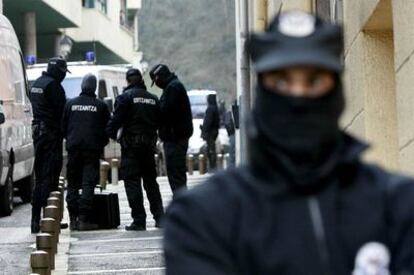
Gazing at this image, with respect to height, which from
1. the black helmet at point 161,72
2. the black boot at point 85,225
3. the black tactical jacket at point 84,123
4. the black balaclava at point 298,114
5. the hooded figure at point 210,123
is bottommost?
the hooded figure at point 210,123

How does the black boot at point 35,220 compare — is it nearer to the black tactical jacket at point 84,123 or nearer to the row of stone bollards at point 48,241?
the row of stone bollards at point 48,241

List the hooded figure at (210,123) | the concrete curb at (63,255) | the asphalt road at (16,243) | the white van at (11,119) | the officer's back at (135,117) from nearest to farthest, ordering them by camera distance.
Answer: the concrete curb at (63,255)
the asphalt road at (16,243)
the officer's back at (135,117)
the white van at (11,119)
the hooded figure at (210,123)

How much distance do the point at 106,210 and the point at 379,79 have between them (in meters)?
5.56

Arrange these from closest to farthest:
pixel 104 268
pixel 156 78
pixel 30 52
→ pixel 104 268, pixel 156 78, pixel 30 52

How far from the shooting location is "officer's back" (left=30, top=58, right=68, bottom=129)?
47.9 ft

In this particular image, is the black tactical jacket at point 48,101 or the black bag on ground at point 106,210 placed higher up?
the black tactical jacket at point 48,101

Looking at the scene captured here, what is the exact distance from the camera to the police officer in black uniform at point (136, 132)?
1423 centimetres

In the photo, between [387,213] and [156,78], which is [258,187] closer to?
[387,213]

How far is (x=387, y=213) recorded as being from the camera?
296cm

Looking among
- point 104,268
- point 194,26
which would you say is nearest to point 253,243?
point 104,268

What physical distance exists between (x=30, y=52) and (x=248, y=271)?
1488 inches

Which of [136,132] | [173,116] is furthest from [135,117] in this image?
[173,116]

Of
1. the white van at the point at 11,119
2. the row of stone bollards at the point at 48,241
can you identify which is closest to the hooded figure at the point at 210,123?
the white van at the point at 11,119

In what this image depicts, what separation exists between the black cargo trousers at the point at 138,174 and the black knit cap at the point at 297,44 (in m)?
11.4
